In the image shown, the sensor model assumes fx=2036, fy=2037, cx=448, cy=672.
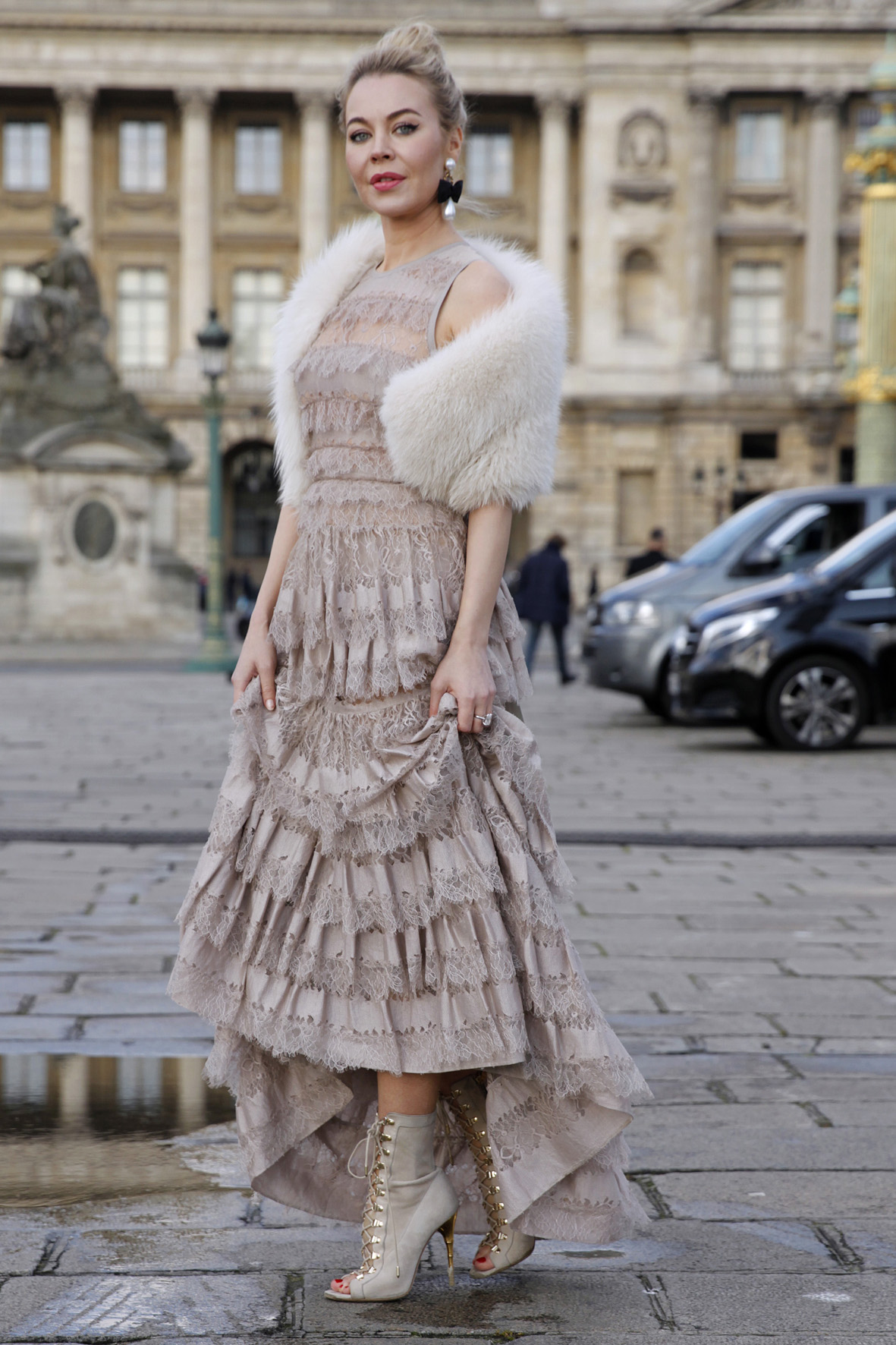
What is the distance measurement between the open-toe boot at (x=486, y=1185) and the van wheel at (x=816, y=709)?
10083mm

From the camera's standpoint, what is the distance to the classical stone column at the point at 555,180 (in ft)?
196

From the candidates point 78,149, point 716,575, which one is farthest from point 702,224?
point 716,575

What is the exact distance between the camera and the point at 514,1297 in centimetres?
316

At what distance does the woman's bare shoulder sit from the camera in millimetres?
3221

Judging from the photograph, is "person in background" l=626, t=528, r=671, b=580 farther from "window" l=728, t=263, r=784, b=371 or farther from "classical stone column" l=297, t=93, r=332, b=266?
"classical stone column" l=297, t=93, r=332, b=266

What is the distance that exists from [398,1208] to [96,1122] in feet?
3.77

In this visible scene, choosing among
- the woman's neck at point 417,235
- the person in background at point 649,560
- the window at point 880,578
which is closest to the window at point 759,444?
the person in background at point 649,560

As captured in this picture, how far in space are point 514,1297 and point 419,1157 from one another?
262 millimetres

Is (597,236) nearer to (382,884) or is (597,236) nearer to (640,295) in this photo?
(640,295)

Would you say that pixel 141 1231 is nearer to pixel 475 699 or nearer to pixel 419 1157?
pixel 419 1157

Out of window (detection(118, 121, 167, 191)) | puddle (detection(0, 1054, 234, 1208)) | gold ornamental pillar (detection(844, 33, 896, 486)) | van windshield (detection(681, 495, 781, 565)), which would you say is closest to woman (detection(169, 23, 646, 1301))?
puddle (detection(0, 1054, 234, 1208))

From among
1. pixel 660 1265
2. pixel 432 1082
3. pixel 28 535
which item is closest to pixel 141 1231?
pixel 432 1082

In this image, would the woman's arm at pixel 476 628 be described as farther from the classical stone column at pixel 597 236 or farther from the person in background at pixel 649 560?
the classical stone column at pixel 597 236

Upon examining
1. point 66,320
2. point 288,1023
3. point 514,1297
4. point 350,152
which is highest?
point 66,320
